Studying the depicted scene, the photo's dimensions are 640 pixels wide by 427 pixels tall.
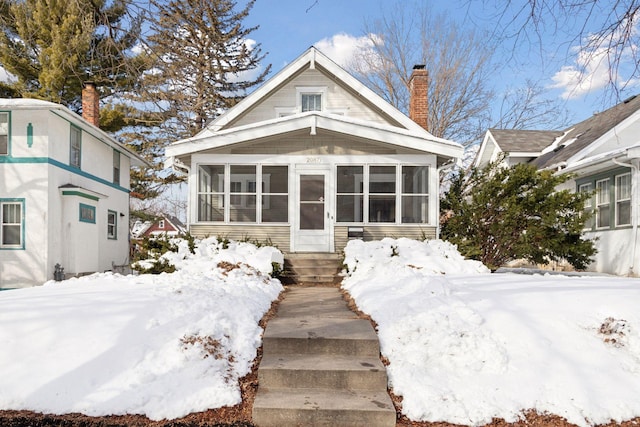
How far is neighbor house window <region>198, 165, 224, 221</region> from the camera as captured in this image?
35.8ft

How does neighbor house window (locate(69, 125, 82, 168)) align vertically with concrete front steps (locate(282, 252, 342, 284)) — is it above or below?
above

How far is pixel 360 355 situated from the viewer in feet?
13.9

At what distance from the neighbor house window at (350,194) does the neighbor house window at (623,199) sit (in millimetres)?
7657

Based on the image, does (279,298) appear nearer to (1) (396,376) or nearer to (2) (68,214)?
(1) (396,376)

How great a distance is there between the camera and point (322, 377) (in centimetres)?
383

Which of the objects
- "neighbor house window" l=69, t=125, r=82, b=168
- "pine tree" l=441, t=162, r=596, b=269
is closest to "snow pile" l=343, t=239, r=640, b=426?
"pine tree" l=441, t=162, r=596, b=269

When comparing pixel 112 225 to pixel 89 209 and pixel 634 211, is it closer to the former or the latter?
pixel 89 209

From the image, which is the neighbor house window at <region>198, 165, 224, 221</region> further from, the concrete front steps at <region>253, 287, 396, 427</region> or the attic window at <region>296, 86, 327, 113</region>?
the concrete front steps at <region>253, 287, 396, 427</region>

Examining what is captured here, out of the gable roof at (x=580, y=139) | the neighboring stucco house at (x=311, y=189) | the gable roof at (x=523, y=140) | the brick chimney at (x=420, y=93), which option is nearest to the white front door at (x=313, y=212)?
the neighboring stucco house at (x=311, y=189)

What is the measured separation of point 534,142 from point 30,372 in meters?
21.0

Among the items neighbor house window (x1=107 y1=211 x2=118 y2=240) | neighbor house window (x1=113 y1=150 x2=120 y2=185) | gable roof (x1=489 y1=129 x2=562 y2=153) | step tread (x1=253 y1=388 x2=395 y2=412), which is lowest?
step tread (x1=253 y1=388 x2=395 y2=412)

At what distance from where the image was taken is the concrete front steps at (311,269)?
936cm

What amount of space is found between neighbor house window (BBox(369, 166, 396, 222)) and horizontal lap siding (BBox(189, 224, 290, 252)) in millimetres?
2326

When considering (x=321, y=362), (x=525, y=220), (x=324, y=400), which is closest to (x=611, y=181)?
(x=525, y=220)
